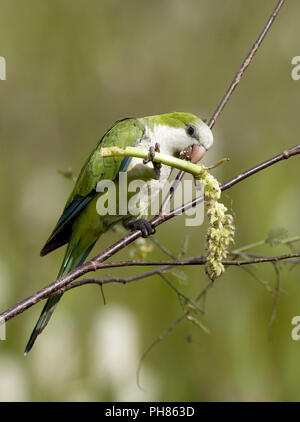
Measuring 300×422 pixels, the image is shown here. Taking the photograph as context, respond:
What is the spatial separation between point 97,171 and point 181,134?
485mm

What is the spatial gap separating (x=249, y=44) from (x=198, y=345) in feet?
8.83

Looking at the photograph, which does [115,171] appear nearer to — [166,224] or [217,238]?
[166,224]

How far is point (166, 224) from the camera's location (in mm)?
4570

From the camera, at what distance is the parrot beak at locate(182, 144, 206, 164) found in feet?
10.7

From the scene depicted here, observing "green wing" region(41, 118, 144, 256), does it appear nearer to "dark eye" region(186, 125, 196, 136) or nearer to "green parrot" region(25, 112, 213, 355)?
"green parrot" region(25, 112, 213, 355)

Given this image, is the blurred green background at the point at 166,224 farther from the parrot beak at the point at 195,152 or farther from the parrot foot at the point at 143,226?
the parrot beak at the point at 195,152

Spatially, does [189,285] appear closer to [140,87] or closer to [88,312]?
[88,312]

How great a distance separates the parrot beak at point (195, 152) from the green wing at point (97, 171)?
0.91 feet

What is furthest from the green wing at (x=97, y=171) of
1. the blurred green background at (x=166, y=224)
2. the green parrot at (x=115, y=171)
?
the blurred green background at (x=166, y=224)

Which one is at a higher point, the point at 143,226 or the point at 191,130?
the point at 191,130

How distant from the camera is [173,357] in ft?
13.2

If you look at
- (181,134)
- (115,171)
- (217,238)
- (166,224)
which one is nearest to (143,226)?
(115,171)

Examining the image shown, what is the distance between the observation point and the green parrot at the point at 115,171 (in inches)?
130
